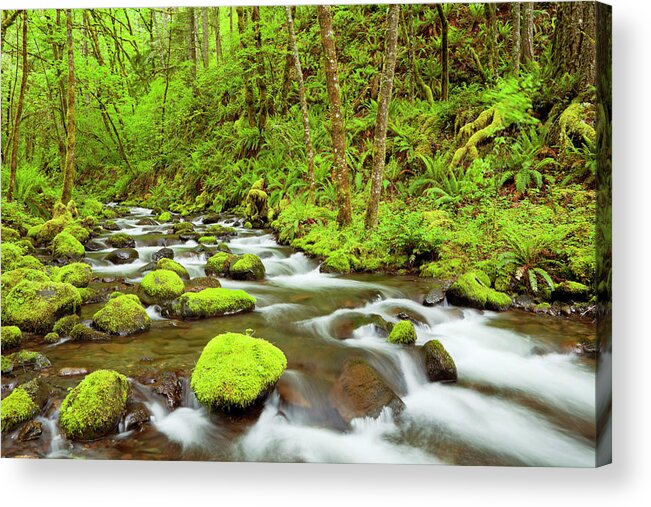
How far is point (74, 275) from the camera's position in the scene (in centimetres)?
363

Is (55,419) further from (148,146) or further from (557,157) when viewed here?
(557,157)

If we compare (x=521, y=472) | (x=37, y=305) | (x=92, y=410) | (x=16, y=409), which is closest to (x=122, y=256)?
(x=37, y=305)

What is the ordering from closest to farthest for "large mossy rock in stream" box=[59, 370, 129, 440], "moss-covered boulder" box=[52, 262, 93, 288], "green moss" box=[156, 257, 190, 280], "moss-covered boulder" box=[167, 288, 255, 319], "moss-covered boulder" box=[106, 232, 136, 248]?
"large mossy rock in stream" box=[59, 370, 129, 440], "moss-covered boulder" box=[167, 288, 255, 319], "moss-covered boulder" box=[52, 262, 93, 288], "green moss" box=[156, 257, 190, 280], "moss-covered boulder" box=[106, 232, 136, 248]

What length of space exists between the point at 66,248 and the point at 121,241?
720 millimetres

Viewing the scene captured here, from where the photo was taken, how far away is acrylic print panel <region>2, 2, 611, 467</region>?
2729mm

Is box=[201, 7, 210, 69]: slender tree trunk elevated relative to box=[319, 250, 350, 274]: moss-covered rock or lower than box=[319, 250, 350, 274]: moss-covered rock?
elevated

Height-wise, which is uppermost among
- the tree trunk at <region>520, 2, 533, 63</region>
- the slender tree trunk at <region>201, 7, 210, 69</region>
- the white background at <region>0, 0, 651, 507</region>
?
the slender tree trunk at <region>201, 7, 210, 69</region>

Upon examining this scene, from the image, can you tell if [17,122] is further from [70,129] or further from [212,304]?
[212,304]

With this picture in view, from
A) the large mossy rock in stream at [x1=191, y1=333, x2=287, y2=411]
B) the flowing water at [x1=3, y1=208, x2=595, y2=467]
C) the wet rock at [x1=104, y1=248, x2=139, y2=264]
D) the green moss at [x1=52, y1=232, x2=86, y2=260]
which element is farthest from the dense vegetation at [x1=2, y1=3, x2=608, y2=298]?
the large mossy rock in stream at [x1=191, y1=333, x2=287, y2=411]

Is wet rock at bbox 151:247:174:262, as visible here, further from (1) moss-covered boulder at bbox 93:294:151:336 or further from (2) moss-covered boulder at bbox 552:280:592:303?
(2) moss-covered boulder at bbox 552:280:592:303

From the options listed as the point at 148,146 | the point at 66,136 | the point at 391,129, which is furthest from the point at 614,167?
the point at 66,136

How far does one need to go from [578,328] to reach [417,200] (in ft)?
4.90

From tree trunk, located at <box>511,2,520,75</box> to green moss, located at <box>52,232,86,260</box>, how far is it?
3.78 m

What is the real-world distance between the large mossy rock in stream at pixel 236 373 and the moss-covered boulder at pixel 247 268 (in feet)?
2.43
